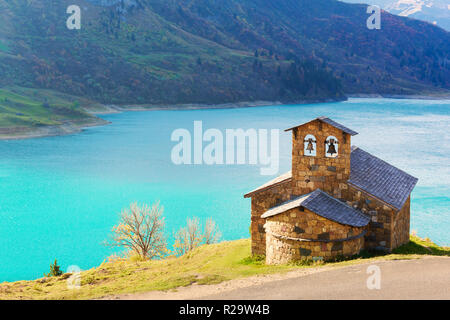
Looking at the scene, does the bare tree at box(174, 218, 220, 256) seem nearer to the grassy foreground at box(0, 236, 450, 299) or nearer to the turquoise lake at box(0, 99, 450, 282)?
the turquoise lake at box(0, 99, 450, 282)

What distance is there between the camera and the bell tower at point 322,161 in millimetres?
25891

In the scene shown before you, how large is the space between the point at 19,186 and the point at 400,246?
65254mm

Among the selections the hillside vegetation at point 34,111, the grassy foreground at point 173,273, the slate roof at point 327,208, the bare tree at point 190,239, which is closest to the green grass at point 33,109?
the hillside vegetation at point 34,111

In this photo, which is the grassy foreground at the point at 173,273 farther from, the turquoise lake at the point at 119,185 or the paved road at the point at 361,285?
the turquoise lake at the point at 119,185

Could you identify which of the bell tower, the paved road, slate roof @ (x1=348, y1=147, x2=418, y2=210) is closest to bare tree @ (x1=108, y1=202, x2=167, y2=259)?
the bell tower

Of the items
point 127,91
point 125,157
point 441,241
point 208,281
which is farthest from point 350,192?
point 127,91

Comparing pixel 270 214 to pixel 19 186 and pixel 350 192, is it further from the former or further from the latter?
pixel 19 186

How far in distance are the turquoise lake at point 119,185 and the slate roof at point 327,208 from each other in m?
26.0

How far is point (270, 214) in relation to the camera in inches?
998

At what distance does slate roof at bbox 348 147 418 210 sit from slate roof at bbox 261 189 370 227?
52.3 inches

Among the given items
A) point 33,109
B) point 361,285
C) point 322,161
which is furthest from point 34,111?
point 361,285

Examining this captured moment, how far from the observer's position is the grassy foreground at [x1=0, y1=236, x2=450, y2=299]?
2125 cm

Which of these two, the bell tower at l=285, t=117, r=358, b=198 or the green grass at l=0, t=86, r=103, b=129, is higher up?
the green grass at l=0, t=86, r=103, b=129
